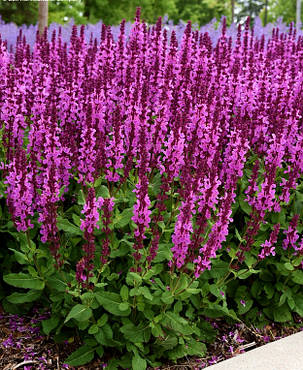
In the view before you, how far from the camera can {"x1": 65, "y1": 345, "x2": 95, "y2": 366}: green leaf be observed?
122 inches

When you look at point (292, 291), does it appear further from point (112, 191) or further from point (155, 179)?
point (112, 191)

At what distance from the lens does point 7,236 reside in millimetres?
3717

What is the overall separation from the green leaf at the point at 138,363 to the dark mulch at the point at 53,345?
0.30 m

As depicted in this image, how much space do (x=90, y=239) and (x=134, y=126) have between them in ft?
3.37

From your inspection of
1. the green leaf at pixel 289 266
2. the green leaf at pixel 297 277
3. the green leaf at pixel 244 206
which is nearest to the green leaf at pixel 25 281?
the green leaf at pixel 244 206

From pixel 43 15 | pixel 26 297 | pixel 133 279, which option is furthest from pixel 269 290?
pixel 43 15

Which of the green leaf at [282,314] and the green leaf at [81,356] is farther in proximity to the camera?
the green leaf at [282,314]

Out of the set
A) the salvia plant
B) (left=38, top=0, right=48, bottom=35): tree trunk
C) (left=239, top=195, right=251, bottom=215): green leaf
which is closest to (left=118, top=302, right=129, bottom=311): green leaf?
the salvia plant

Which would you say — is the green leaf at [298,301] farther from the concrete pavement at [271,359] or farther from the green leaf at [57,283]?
the green leaf at [57,283]

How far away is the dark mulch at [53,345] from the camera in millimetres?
3264

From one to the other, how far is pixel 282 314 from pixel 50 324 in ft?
6.21

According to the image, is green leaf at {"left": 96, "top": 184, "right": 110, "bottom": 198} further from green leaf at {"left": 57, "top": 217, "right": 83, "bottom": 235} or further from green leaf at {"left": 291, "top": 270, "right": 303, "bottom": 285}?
green leaf at {"left": 291, "top": 270, "right": 303, "bottom": 285}

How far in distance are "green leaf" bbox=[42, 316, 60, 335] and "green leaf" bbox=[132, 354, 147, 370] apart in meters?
0.62

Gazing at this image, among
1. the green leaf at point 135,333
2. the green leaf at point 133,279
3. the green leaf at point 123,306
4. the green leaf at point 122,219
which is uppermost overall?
the green leaf at point 122,219
